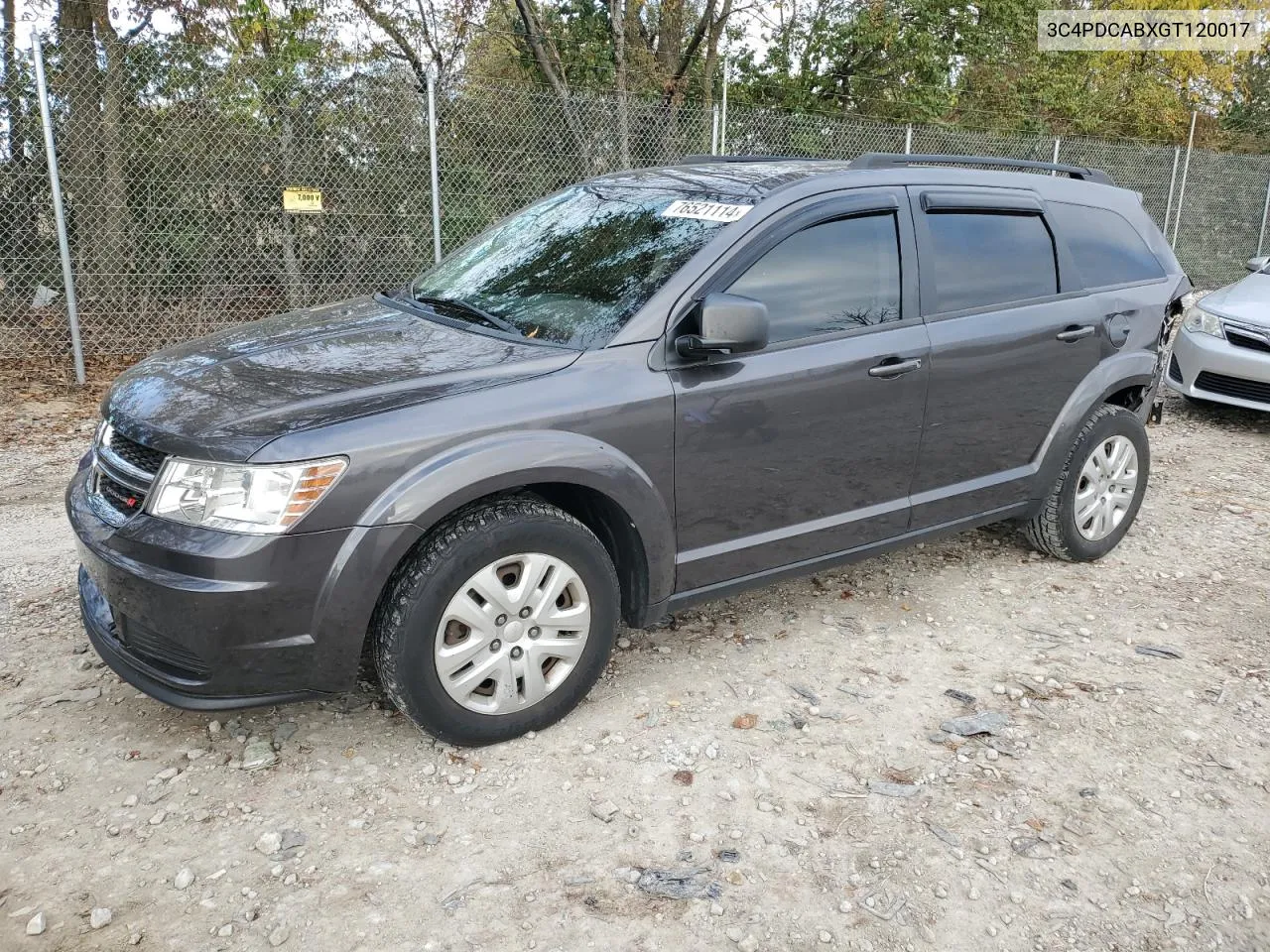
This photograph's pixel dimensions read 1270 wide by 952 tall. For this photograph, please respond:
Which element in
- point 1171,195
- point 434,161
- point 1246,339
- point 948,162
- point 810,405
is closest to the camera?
point 810,405

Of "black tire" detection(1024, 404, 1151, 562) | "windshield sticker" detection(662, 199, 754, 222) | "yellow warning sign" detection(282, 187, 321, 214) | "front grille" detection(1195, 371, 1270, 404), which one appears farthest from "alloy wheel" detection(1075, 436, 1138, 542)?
"yellow warning sign" detection(282, 187, 321, 214)

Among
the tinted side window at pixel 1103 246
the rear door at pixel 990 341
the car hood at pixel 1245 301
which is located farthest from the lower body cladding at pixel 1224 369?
the rear door at pixel 990 341

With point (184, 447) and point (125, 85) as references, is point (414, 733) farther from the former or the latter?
point (125, 85)

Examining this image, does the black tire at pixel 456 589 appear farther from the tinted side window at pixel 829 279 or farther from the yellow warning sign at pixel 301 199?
the yellow warning sign at pixel 301 199

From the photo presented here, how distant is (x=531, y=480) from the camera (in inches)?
116

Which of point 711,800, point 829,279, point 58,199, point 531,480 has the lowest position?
point 711,800

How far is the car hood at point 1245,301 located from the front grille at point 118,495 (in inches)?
298

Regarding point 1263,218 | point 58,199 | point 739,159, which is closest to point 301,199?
point 58,199

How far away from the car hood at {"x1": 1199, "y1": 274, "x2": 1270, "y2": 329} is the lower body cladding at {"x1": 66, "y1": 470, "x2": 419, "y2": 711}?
7.09m

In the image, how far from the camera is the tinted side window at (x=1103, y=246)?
4457 mm

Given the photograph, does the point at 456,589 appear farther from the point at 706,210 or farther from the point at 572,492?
the point at 706,210

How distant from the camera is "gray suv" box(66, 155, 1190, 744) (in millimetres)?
2695

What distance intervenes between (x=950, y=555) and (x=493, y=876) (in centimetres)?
304

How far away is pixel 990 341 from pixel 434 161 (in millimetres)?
5743
